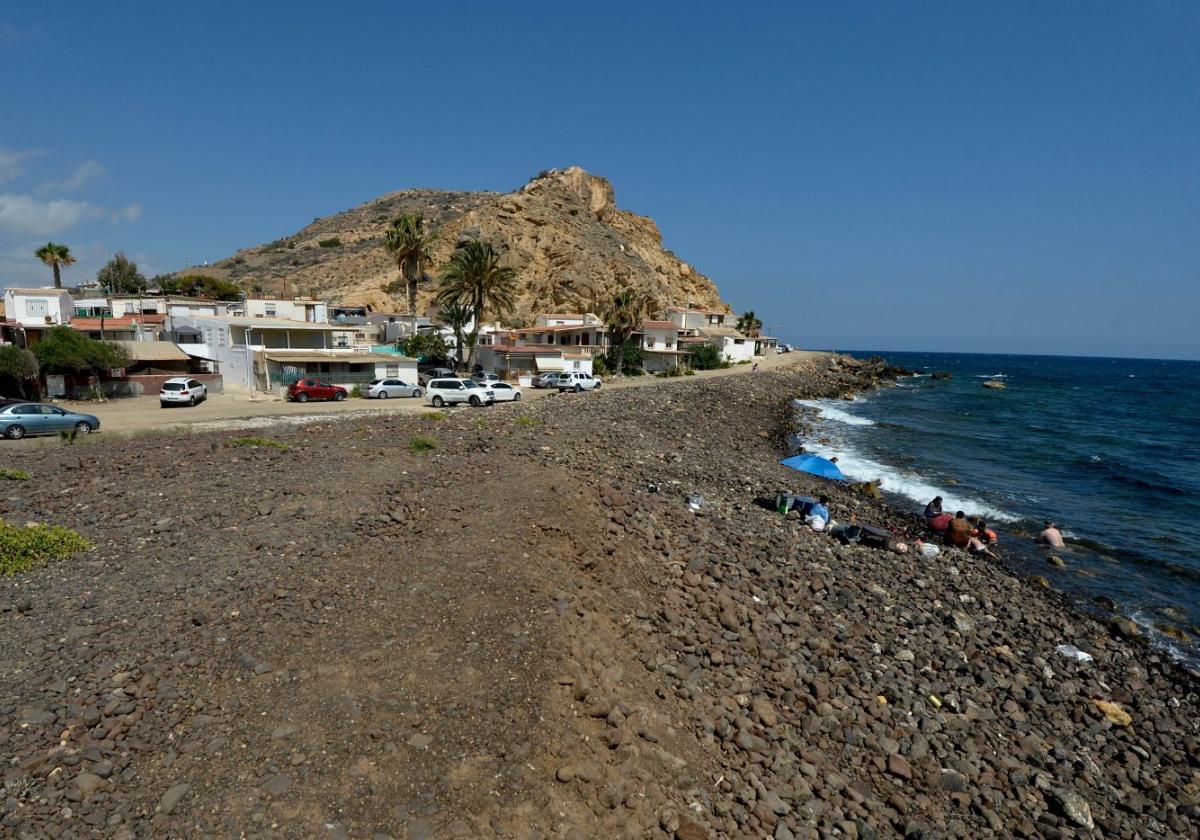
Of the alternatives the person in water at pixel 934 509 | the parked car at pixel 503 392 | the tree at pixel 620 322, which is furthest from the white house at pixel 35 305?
the person in water at pixel 934 509

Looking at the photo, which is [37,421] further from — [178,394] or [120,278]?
[120,278]

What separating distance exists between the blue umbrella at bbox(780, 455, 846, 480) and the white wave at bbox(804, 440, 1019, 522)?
59.1 inches

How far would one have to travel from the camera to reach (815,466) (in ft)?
88.7

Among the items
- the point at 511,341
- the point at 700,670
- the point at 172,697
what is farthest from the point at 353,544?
the point at 511,341

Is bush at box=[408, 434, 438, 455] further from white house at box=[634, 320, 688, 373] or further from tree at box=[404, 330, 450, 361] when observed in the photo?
white house at box=[634, 320, 688, 373]

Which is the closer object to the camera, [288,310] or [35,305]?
[35,305]

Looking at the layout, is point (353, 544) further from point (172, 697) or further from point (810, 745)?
point (810, 745)

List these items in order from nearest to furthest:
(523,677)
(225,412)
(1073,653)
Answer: (523,677), (1073,653), (225,412)

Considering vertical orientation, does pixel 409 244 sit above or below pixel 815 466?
above

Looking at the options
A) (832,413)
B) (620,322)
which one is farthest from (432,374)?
(832,413)

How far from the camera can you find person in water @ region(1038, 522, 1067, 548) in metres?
20.1

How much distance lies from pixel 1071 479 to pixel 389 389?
39269 mm

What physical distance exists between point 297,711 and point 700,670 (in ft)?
18.9

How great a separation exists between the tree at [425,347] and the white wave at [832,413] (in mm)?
33962
